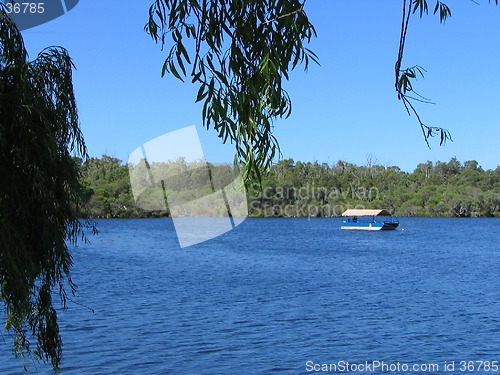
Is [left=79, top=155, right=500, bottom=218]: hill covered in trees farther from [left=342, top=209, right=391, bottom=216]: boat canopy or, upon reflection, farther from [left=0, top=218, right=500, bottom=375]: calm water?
[left=0, top=218, right=500, bottom=375]: calm water

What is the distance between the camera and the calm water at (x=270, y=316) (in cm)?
1052

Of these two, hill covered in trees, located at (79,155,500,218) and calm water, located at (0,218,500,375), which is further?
hill covered in trees, located at (79,155,500,218)

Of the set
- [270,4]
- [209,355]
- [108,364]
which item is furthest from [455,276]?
[270,4]

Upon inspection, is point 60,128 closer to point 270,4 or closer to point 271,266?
point 270,4

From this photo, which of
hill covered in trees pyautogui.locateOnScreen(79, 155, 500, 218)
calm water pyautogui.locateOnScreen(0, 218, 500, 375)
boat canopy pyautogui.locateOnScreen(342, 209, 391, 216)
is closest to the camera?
calm water pyautogui.locateOnScreen(0, 218, 500, 375)

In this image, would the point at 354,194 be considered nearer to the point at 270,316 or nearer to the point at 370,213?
the point at 370,213

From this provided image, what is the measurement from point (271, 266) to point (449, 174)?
273 feet

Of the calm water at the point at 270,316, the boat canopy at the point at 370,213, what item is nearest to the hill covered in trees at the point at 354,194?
the boat canopy at the point at 370,213

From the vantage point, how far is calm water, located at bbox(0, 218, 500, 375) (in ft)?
34.5

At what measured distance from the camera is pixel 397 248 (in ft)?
115

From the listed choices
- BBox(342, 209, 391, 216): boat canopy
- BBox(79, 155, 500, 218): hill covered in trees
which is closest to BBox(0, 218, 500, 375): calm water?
BBox(342, 209, 391, 216): boat canopy

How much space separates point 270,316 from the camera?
13.7m

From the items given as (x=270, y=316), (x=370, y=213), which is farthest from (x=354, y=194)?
(x=270, y=316)

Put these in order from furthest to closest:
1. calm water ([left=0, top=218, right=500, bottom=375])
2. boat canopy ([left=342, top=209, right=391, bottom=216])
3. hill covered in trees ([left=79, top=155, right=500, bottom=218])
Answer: hill covered in trees ([left=79, top=155, right=500, bottom=218])
boat canopy ([left=342, top=209, right=391, bottom=216])
calm water ([left=0, top=218, right=500, bottom=375])
